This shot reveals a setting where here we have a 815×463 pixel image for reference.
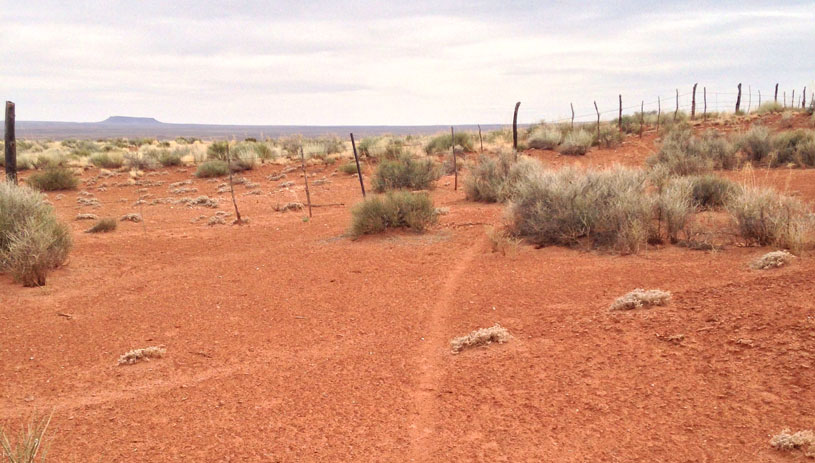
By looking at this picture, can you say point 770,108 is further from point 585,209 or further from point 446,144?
point 585,209

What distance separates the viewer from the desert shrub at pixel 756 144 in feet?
69.1

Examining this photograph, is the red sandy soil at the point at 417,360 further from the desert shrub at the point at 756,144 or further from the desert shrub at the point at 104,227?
the desert shrub at the point at 756,144

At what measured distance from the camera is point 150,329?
7.96 metres

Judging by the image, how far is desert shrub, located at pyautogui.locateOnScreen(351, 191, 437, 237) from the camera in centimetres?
1304

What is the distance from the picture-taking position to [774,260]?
7.64 meters

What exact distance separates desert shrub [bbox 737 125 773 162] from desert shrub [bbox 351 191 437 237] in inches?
551

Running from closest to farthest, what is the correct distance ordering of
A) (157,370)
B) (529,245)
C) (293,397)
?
(293,397), (157,370), (529,245)

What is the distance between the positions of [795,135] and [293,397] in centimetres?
2280

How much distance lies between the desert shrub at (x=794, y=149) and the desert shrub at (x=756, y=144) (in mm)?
268

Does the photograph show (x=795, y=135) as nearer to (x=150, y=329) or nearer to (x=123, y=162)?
(x=150, y=329)

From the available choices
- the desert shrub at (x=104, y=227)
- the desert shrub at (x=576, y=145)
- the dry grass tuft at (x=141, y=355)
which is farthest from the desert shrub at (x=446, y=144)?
the dry grass tuft at (x=141, y=355)

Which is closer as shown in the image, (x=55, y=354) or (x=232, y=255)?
(x=55, y=354)

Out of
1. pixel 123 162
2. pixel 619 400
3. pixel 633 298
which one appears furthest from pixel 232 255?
pixel 123 162

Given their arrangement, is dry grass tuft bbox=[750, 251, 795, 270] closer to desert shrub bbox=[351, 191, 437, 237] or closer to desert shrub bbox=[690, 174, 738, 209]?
desert shrub bbox=[690, 174, 738, 209]
